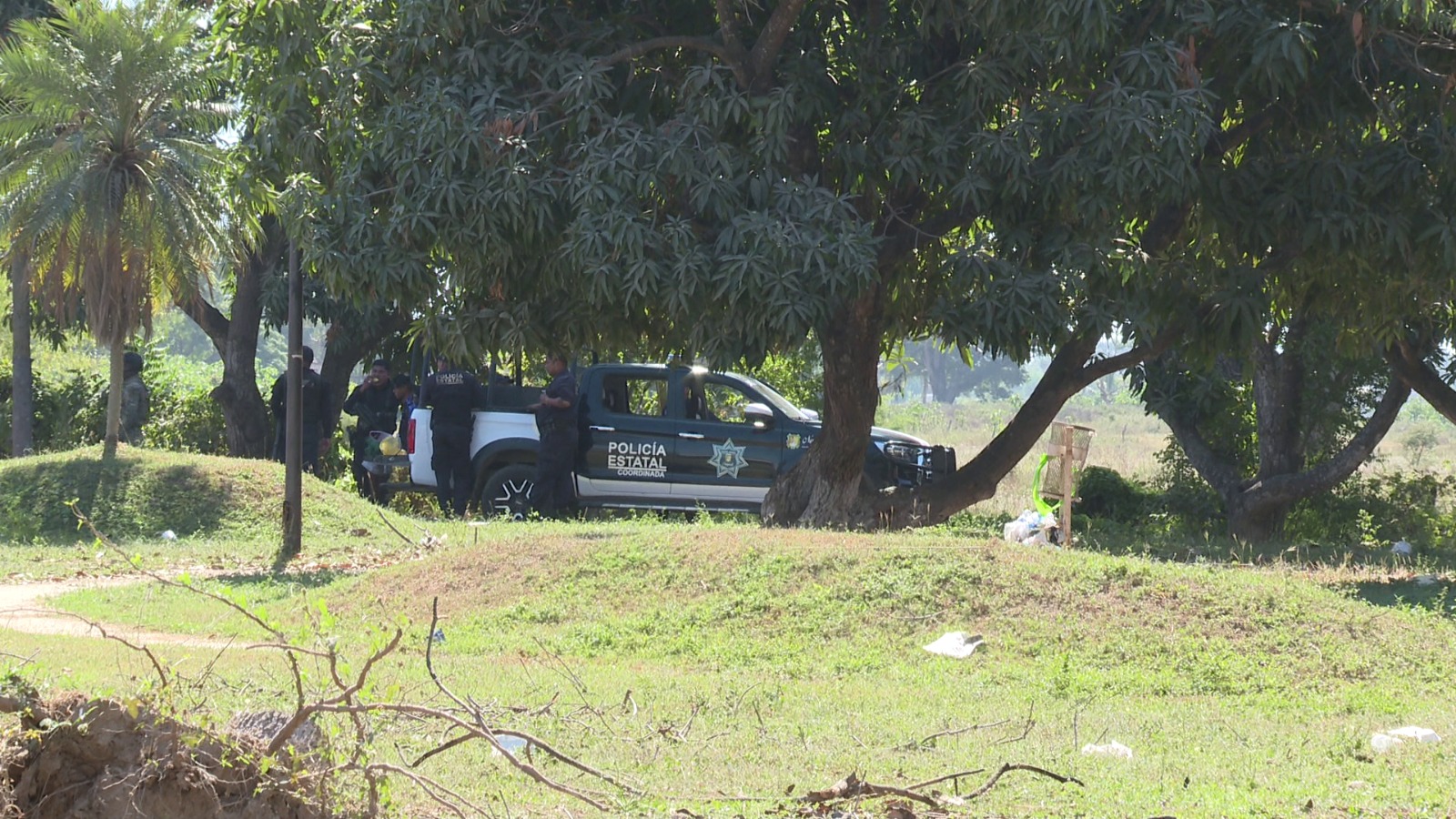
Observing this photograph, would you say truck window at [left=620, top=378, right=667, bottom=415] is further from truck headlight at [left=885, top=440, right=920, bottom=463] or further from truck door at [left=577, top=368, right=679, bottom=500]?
truck headlight at [left=885, top=440, right=920, bottom=463]

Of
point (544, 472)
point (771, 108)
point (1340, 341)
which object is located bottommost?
point (544, 472)

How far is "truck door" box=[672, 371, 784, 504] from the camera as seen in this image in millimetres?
16500

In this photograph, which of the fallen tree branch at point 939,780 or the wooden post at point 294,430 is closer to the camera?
the fallen tree branch at point 939,780

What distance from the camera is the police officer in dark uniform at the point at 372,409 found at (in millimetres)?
19859

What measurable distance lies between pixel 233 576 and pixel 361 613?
282cm

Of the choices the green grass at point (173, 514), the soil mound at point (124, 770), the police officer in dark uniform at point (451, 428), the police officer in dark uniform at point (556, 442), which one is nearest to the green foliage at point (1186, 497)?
the police officer in dark uniform at point (556, 442)

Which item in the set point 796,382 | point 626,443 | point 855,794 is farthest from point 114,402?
point 855,794

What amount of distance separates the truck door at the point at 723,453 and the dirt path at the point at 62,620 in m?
5.94

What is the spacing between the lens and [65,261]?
18.0m

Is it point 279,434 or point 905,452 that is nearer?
point 905,452

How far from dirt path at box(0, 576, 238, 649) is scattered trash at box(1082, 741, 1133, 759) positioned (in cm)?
449

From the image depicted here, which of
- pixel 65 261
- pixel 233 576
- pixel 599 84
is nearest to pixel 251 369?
pixel 65 261

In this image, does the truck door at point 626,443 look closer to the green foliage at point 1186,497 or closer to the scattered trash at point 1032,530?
the scattered trash at point 1032,530

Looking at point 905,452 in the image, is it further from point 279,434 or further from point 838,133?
point 279,434
